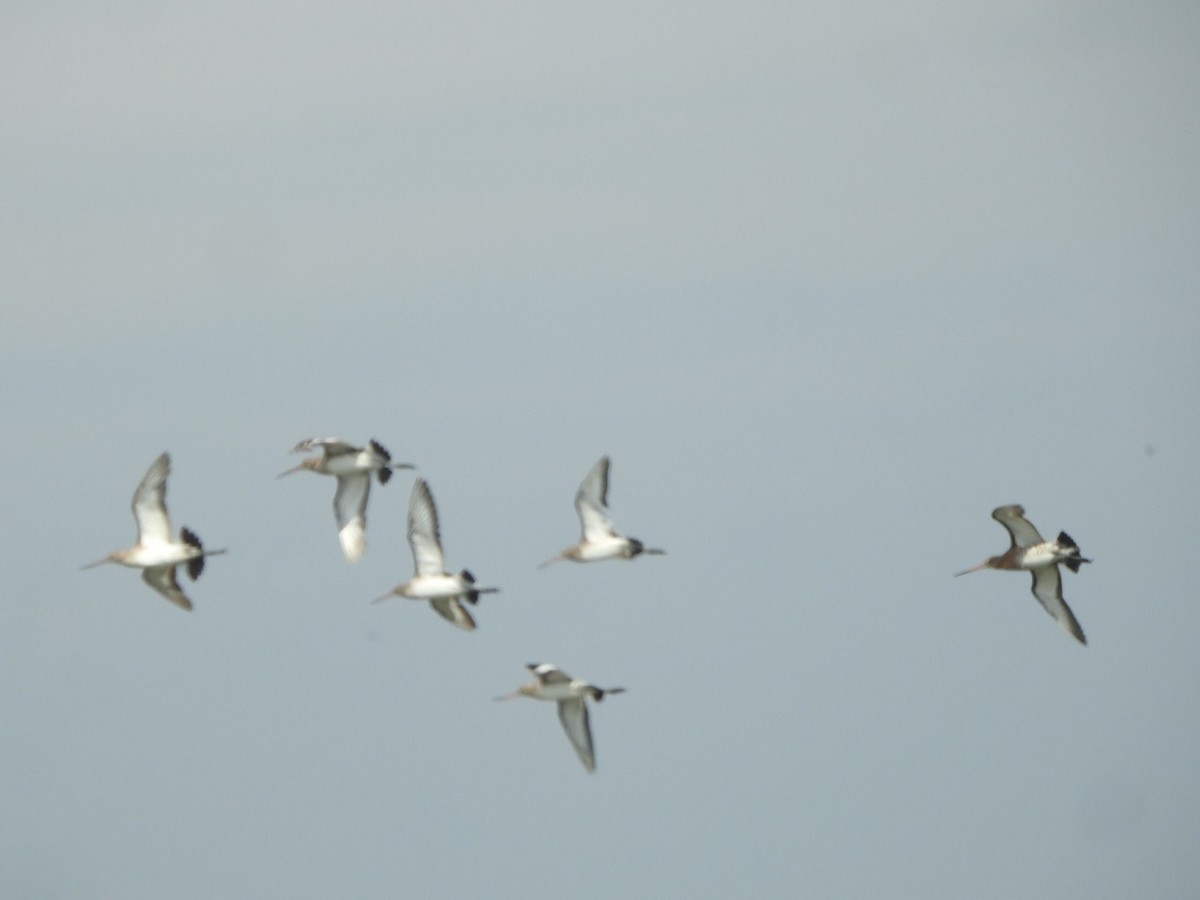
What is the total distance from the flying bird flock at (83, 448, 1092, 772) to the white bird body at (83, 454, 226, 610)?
0.7 inches

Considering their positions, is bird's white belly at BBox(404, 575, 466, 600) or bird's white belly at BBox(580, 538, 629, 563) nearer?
bird's white belly at BBox(580, 538, 629, 563)

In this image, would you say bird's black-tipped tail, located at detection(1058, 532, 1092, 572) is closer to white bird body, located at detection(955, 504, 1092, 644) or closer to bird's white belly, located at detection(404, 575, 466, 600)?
white bird body, located at detection(955, 504, 1092, 644)

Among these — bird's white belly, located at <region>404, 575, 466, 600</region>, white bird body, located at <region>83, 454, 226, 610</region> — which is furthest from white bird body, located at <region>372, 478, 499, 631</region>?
white bird body, located at <region>83, 454, 226, 610</region>

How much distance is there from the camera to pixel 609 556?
45.5 m

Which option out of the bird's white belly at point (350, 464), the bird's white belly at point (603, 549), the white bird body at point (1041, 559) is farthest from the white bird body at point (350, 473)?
the white bird body at point (1041, 559)

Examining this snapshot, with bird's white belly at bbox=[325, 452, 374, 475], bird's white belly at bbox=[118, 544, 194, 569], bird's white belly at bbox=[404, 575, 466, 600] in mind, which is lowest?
bird's white belly at bbox=[404, 575, 466, 600]

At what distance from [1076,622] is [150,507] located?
671 inches

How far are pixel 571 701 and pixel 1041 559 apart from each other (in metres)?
9.04

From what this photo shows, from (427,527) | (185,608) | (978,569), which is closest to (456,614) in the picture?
(427,527)

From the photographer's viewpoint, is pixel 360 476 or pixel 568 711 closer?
pixel 568 711

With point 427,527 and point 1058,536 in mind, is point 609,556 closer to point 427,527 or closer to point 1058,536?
point 427,527

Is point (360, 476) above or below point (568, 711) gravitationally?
above

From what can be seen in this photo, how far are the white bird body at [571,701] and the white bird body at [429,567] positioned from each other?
2606 mm

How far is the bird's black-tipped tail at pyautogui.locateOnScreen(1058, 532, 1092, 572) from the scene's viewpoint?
4459cm
